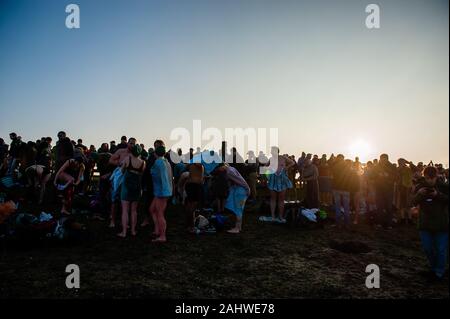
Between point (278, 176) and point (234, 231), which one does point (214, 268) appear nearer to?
point (234, 231)

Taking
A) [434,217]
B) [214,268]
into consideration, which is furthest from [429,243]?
[214,268]

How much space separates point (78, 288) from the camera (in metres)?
4.57

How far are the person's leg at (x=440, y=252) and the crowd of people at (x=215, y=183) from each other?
14 millimetres

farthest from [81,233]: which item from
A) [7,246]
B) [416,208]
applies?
[416,208]

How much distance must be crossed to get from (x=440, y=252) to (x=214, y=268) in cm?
387

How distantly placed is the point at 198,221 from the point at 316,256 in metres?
3.26

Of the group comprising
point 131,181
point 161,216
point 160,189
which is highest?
point 131,181

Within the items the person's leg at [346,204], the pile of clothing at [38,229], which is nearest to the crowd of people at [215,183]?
the person's leg at [346,204]

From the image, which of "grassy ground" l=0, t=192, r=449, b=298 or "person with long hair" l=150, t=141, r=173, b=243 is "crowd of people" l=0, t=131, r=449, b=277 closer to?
"person with long hair" l=150, t=141, r=173, b=243

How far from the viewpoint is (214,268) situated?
5703 millimetres

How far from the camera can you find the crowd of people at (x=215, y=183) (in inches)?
222

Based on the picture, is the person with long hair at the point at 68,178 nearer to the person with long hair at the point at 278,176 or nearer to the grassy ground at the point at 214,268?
the grassy ground at the point at 214,268
